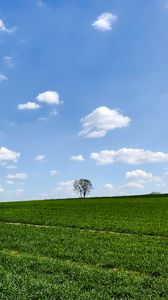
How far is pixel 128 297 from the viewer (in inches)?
512

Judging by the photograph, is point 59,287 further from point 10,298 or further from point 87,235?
point 87,235

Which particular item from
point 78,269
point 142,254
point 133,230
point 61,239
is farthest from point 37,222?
point 78,269

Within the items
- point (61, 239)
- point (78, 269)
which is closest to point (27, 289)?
point (78, 269)

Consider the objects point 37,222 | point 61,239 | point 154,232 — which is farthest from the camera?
point 37,222

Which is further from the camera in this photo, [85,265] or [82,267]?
[85,265]

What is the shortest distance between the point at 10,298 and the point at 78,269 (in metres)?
4.43

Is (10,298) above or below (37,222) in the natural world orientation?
below

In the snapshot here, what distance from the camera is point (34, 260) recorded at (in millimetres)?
18703

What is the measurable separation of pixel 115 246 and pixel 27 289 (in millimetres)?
10359

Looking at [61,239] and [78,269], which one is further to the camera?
[61,239]

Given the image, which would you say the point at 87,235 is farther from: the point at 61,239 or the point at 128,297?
the point at 128,297

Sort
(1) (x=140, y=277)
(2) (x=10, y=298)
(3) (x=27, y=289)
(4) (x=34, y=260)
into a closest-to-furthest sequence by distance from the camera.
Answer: (2) (x=10, y=298), (3) (x=27, y=289), (1) (x=140, y=277), (4) (x=34, y=260)

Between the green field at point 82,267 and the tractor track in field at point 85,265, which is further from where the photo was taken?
the tractor track in field at point 85,265

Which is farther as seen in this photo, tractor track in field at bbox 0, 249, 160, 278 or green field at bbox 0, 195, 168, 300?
tractor track in field at bbox 0, 249, 160, 278
